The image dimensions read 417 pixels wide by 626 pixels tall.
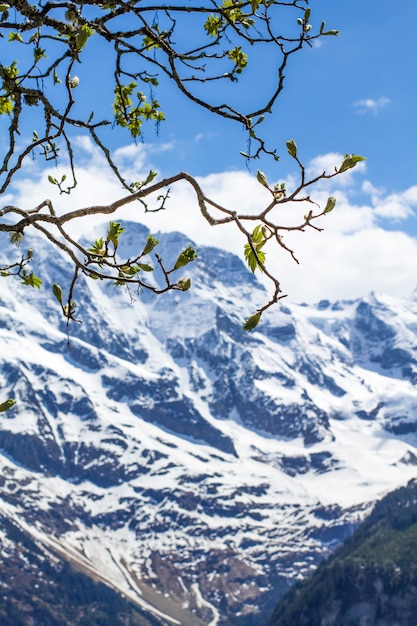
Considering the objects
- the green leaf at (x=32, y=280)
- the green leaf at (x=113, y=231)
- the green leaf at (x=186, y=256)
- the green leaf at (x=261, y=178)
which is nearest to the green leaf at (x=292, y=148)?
the green leaf at (x=261, y=178)

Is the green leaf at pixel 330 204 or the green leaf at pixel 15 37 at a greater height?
the green leaf at pixel 15 37

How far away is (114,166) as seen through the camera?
5.70 meters

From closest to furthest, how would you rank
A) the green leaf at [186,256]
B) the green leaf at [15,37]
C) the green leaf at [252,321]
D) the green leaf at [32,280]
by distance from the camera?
the green leaf at [186,256] < the green leaf at [252,321] < the green leaf at [32,280] < the green leaf at [15,37]

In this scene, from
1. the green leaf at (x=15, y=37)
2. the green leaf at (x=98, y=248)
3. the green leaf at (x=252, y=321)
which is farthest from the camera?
the green leaf at (x=15, y=37)

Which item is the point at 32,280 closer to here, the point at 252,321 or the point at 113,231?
the point at 113,231

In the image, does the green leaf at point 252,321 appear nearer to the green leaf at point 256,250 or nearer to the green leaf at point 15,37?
the green leaf at point 256,250

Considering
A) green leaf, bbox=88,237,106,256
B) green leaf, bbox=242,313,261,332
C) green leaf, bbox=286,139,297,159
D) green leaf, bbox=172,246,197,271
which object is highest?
green leaf, bbox=286,139,297,159

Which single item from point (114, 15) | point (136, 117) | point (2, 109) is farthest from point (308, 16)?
point (2, 109)

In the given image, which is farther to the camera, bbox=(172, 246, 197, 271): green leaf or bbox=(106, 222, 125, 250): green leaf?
bbox=(106, 222, 125, 250): green leaf

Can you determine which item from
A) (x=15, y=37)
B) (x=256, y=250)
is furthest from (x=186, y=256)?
(x=15, y=37)

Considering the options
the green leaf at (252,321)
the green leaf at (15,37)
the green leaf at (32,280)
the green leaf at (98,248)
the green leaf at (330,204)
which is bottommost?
the green leaf at (252,321)

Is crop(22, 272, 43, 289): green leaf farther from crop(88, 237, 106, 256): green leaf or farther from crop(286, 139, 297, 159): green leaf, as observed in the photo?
crop(286, 139, 297, 159): green leaf

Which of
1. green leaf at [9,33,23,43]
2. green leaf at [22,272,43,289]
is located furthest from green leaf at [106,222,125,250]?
green leaf at [9,33,23,43]

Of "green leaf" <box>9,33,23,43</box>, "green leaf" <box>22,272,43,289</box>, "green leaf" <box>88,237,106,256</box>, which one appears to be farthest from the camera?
"green leaf" <box>9,33,23,43</box>
